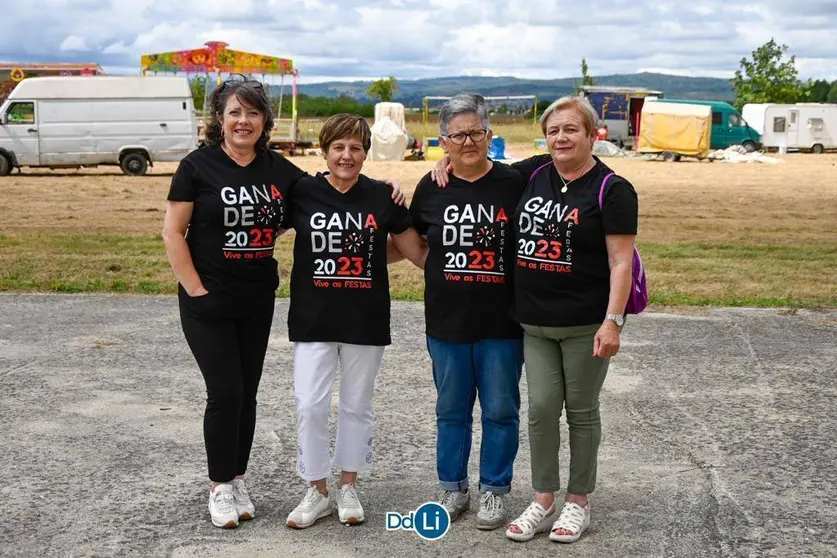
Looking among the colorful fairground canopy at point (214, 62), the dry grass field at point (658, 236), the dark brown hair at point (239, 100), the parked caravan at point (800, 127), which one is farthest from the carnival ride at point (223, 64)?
the dark brown hair at point (239, 100)

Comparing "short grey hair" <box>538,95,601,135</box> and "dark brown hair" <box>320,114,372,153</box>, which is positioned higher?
"short grey hair" <box>538,95,601,135</box>

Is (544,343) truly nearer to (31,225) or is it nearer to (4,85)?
(31,225)

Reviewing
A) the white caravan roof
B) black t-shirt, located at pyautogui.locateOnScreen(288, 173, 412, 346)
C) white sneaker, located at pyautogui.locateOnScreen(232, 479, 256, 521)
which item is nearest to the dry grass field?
the white caravan roof

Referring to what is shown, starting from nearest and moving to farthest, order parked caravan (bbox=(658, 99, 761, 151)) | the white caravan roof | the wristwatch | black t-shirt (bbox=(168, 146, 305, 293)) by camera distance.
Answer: the wristwatch, black t-shirt (bbox=(168, 146, 305, 293)), the white caravan roof, parked caravan (bbox=(658, 99, 761, 151))

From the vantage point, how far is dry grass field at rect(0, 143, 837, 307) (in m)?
10.5

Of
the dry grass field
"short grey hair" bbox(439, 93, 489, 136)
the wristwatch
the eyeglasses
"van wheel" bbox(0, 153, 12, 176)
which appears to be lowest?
the dry grass field

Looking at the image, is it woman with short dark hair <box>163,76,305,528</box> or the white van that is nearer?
woman with short dark hair <box>163,76,305,528</box>

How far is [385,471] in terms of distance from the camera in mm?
5059

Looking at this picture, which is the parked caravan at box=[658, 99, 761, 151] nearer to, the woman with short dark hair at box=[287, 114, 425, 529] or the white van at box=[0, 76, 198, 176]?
the white van at box=[0, 76, 198, 176]

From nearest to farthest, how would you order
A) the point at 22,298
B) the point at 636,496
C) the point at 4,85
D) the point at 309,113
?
1. the point at 636,496
2. the point at 22,298
3. the point at 4,85
4. the point at 309,113

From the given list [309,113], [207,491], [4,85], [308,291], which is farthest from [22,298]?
[309,113]

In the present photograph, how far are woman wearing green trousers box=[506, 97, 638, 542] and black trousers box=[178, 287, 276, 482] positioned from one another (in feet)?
3.44

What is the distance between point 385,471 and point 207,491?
2.72 ft

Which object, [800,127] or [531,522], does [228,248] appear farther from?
[800,127]
